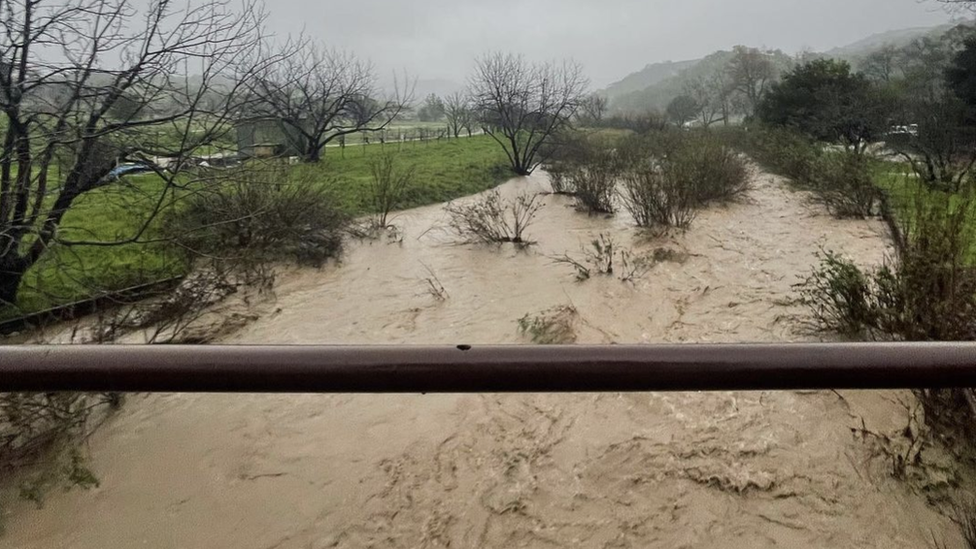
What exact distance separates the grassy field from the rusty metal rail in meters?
5.65

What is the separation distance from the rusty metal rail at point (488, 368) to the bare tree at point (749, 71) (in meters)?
33.8

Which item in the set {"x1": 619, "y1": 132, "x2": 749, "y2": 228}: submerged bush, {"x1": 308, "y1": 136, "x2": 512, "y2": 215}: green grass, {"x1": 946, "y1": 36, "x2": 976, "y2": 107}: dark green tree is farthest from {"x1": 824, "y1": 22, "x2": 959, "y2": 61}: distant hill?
{"x1": 308, "y1": 136, "x2": 512, "y2": 215}: green grass

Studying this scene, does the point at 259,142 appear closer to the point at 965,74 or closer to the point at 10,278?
the point at 10,278

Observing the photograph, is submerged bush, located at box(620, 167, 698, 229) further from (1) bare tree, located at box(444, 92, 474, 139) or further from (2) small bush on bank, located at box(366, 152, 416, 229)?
(1) bare tree, located at box(444, 92, 474, 139)

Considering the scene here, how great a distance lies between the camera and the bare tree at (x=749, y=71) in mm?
31250

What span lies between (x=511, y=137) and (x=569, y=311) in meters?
15.1

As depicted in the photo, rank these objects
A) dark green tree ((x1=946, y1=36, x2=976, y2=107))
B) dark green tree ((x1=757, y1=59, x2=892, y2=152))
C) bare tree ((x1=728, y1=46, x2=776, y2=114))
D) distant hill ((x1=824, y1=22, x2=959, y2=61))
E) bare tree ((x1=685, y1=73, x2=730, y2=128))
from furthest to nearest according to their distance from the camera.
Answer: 1. bare tree ((x1=685, y1=73, x2=730, y2=128))
2. bare tree ((x1=728, y1=46, x2=776, y2=114))
3. distant hill ((x1=824, y1=22, x2=959, y2=61))
4. dark green tree ((x1=757, y1=59, x2=892, y2=152))
5. dark green tree ((x1=946, y1=36, x2=976, y2=107))

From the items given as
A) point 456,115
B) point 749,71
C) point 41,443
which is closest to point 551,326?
point 41,443

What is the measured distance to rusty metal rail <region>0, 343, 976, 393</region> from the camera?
851mm

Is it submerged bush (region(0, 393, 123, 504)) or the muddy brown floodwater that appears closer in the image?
the muddy brown floodwater

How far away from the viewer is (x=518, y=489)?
3.90 metres

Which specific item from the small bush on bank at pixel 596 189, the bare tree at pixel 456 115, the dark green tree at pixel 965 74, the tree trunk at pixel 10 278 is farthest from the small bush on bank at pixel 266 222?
the bare tree at pixel 456 115

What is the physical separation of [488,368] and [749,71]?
120 ft

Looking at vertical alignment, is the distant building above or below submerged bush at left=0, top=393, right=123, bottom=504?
above
